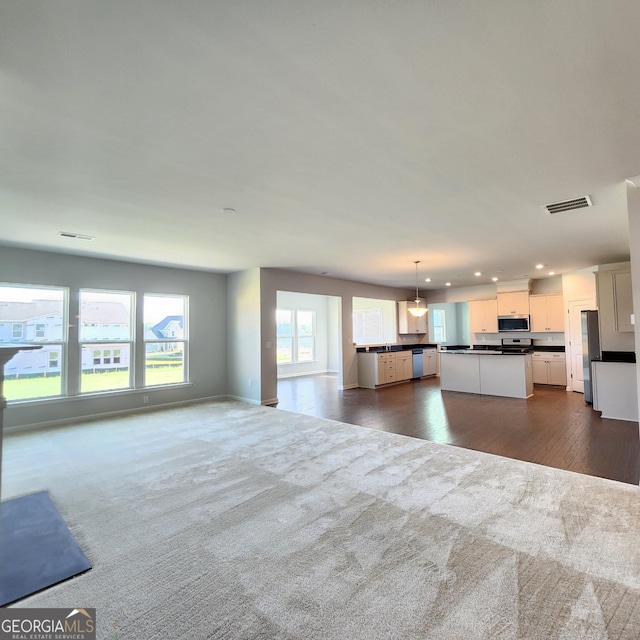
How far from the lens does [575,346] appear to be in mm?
7586

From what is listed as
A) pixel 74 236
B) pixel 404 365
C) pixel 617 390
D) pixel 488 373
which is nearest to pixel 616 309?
pixel 617 390

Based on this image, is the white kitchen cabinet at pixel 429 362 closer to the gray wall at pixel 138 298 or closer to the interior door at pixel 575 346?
the interior door at pixel 575 346

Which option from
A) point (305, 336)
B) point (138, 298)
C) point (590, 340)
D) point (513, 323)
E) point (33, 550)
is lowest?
point (33, 550)

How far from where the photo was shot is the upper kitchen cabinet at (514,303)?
889 cm

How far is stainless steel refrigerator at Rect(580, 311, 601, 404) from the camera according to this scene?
630 centimetres

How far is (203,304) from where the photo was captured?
7.11 metres

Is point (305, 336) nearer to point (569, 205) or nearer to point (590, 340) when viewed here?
point (590, 340)

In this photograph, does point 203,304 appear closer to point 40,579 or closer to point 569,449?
point 40,579

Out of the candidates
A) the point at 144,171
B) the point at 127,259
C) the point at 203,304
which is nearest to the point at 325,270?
the point at 203,304

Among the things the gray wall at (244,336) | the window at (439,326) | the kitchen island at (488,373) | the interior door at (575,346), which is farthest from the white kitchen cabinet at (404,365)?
the gray wall at (244,336)

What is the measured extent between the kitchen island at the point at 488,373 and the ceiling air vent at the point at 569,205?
4.16 metres

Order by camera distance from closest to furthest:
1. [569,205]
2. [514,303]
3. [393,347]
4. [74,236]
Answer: [569,205], [74,236], [514,303], [393,347]

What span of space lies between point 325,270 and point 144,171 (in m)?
4.65

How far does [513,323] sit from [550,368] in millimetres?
1381
